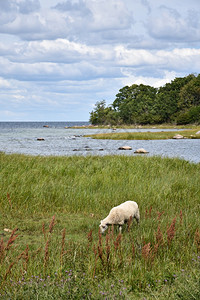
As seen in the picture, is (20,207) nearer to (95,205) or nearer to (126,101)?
(95,205)

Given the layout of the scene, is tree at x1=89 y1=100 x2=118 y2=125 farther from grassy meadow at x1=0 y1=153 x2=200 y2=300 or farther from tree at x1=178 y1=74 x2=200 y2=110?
grassy meadow at x1=0 y1=153 x2=200 y2=300

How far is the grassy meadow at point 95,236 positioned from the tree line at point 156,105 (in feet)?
281

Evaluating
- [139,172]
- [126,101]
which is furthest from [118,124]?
[139,172]

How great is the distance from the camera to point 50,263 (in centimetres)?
509

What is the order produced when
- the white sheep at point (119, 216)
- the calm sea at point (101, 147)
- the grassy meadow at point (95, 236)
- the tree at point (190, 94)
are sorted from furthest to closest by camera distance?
the tree at point (190, 94), the calm sea at point (101, 147), the white sheep at point (119, 216), the grassy meadow at point (95, 236)

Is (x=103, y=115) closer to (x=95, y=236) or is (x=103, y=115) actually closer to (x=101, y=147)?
(x=101, y=147)

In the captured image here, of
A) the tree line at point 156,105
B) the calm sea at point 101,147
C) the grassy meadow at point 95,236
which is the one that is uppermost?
the tree line at point 156,105

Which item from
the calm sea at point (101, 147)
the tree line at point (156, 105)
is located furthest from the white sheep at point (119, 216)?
the tree line at point (156, 105)

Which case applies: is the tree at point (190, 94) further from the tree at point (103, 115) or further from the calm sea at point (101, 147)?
the calm sea at point (101, 147)

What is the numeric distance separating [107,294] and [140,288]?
788 mm

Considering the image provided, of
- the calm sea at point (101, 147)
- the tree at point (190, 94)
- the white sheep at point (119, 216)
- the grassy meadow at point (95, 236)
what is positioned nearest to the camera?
the grassy meadow at point (95, 236)

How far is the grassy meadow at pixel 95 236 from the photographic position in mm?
4309

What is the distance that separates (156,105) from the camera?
11269 centimetres

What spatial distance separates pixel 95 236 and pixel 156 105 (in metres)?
108
